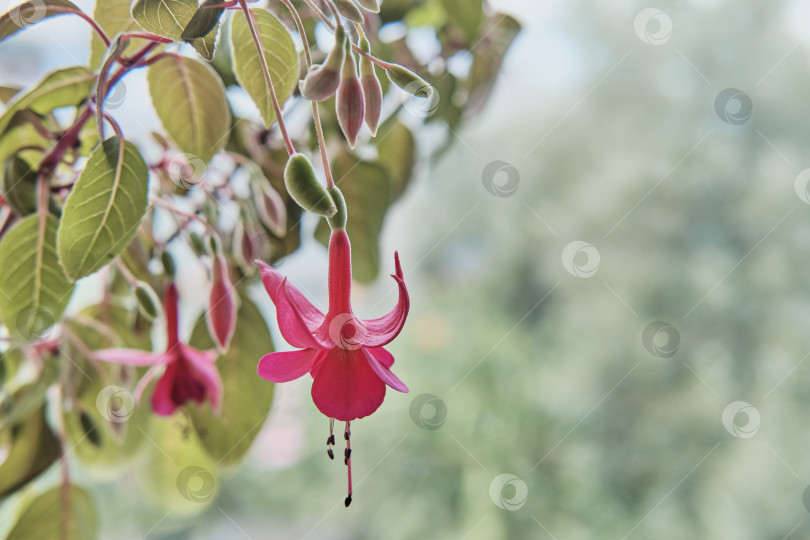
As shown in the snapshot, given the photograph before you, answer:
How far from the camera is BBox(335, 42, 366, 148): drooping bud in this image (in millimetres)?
181

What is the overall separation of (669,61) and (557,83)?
0.47 metres

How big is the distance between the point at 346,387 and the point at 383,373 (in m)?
0.01

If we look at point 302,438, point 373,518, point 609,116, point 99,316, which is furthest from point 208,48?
point 609,116

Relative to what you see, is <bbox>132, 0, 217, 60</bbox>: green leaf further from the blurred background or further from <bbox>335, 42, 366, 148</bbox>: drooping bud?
the blurred background

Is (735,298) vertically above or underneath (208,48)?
underneath

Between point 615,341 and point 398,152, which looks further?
point 615,341

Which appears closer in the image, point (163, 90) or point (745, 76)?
point (163, 90)

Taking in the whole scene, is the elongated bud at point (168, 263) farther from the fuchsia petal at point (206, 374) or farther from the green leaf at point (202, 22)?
the green leaf at point (202, 22)

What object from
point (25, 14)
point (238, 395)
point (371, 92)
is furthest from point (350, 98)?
point (238, 395)

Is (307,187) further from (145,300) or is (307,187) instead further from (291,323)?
(145,300)

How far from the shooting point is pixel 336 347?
19 cm

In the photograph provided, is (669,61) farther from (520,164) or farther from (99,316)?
(99,316)

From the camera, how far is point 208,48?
19 centimetres

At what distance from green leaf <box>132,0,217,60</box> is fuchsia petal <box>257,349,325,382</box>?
8 centimetres
